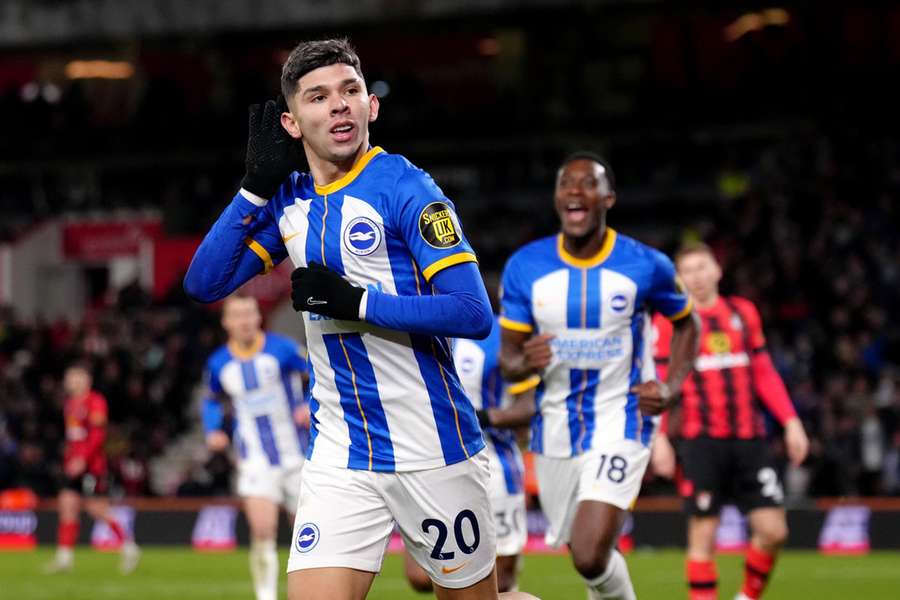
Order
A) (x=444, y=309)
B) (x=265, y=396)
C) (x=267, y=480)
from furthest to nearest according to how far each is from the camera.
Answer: (x=265, y=396)
(x=267, y=480)
(x=444, y=309)

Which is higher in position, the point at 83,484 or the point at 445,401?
the point at 445,401

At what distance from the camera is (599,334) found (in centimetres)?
757

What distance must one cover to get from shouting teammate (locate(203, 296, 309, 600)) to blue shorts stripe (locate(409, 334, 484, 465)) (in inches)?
268

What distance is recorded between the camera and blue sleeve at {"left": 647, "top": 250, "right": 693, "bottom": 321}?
7.54 meters

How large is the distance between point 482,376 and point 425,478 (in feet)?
11.9

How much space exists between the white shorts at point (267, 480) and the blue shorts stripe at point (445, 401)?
22.3ft

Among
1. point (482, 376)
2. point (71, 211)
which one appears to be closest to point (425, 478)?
point (482, 376)

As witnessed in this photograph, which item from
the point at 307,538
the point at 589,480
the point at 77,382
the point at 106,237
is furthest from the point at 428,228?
the point at 106,237

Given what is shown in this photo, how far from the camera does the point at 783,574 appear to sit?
1425 cm

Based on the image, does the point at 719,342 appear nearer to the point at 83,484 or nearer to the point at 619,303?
the point at 619,303

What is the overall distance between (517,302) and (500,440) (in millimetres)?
1028

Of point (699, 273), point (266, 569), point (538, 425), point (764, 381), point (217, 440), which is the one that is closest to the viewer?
point (538, 425)

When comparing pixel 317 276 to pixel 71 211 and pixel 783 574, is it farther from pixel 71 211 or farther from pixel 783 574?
pixel 71 211

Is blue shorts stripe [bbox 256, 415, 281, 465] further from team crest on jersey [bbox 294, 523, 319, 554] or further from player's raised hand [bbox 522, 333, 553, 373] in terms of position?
team crest on jersey [bbox 294, 523, 319, 554]
